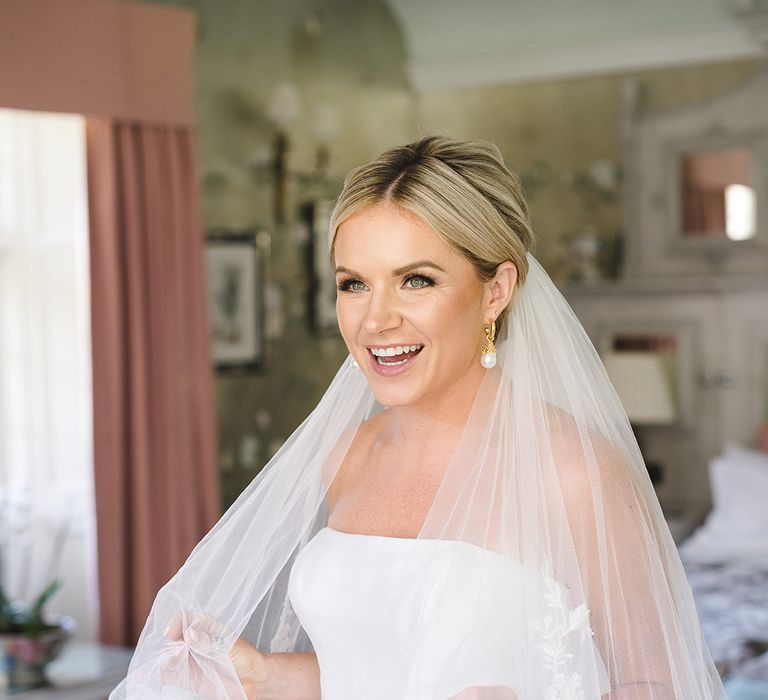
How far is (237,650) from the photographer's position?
6.13ft

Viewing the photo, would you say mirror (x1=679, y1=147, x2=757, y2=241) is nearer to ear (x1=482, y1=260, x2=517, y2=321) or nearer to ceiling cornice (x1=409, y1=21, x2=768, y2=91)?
ceiling cornice (x1=409, y1=21, x2=768, y2=91)

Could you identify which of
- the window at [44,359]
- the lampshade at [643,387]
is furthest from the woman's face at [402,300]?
the lampshade at [643,387]

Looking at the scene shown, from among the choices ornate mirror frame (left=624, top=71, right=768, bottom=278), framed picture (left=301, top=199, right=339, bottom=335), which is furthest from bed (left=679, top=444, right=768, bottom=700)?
framed picture (left=301, top=199, right=339, bottom=335)

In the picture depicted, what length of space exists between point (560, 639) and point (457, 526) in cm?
23

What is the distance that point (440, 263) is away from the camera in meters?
1.75

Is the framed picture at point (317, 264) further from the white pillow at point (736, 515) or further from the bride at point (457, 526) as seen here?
the bride at point (457, 526)

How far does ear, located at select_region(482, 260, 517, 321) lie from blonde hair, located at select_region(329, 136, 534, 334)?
1 centimetres

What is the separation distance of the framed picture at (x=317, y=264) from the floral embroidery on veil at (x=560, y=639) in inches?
144

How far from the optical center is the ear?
1.85m

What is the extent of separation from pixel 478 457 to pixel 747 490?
3108mm

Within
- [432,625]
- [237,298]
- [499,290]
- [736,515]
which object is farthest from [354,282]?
[736,515]

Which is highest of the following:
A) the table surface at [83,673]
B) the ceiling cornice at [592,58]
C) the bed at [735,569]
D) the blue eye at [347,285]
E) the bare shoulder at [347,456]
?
the ceiling cornice at [592,58]

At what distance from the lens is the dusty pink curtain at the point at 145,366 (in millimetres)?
3727

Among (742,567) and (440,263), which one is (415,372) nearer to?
(440,263)
